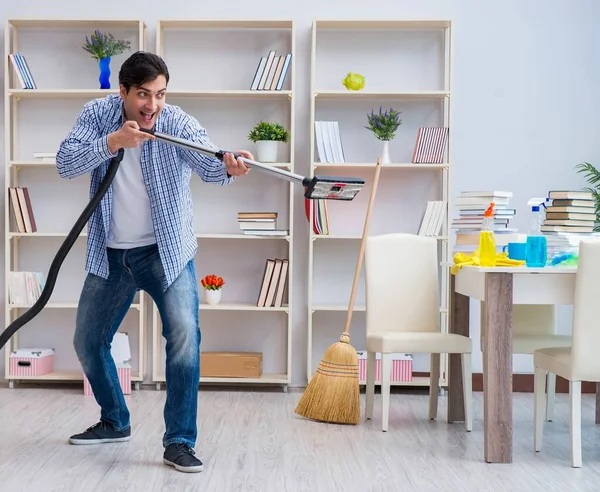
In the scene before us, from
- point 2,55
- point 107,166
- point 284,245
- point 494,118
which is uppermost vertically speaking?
point 2,55

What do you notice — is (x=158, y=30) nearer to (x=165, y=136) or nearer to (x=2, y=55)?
(x=2, y=55)

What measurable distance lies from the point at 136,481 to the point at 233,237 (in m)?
2.01

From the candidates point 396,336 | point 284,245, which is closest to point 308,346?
point 284,245

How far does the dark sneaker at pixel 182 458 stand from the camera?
2.70 meters

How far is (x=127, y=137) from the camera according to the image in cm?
253

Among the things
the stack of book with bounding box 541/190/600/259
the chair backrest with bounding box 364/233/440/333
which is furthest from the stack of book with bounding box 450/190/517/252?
the stack of book with bounding box 541/190/600/259

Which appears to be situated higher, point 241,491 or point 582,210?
point 582,210

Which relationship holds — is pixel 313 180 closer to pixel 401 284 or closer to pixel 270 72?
pixel 401 284

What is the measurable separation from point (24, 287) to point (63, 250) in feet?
6.50

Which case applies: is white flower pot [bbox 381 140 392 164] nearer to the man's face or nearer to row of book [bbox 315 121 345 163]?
row of book [bbox 315 121 345 163]

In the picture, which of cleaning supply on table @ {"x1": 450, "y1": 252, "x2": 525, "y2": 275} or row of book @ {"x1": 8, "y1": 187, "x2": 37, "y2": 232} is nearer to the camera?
cleaning supply on table @ {"x1": 450, "y1": 252, "x2": 525, "y2": 275}

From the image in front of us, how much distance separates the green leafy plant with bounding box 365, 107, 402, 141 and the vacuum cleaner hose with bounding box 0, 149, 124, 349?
210 centimetres

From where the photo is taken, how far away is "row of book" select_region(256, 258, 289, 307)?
4.49 metres

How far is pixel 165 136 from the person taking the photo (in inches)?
101
